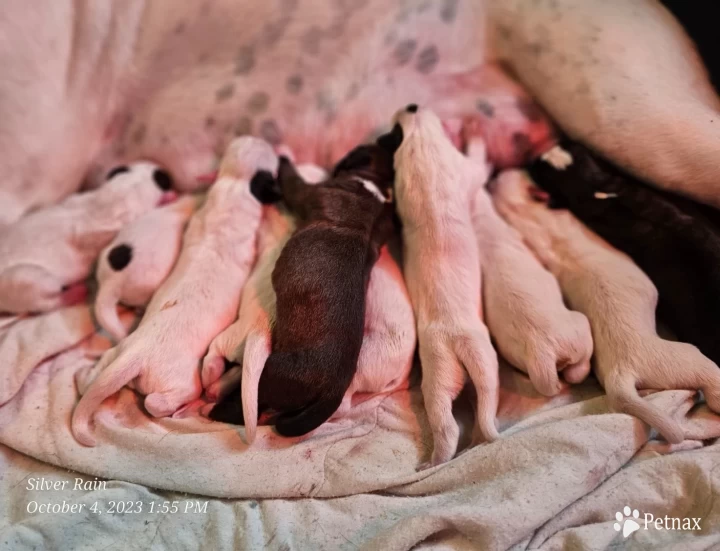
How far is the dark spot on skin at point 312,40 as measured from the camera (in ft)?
5.56

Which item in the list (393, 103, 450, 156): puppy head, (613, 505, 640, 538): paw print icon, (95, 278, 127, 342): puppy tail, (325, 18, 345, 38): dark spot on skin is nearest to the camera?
(613, 505, 640, 538): paw print icon

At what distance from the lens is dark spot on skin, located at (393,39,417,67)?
Result: 67.3 inches

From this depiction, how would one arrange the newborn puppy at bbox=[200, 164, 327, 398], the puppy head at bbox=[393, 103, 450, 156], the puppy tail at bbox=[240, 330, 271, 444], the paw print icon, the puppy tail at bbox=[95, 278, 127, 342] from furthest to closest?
the puppy head at bbox=[393, 103, 450, 156], the puppy tail at bbox=[95, 278, 127, 342], the newborn puppy at bbox=[200, 164, 327, 398], the puppy tail at bbox=[240, 330, 271, 444], the paw print icon

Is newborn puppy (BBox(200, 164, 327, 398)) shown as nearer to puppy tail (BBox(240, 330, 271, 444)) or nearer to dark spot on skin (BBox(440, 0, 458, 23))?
puppy tail (BBox(240, 330, 271, 444))

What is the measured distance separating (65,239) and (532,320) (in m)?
1.18

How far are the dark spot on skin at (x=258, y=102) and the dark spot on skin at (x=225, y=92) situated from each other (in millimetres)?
56

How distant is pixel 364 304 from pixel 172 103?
0.89 meters

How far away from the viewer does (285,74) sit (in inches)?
66.8

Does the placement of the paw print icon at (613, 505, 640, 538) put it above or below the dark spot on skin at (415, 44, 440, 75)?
below

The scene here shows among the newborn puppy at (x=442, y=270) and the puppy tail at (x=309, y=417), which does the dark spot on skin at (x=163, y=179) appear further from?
the puppy tail at (x=309, y=417)

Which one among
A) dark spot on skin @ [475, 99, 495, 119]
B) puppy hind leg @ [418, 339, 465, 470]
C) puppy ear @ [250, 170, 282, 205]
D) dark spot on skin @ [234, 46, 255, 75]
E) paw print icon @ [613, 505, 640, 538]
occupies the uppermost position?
dark spot on skin @ [234, 46, 255, 75]

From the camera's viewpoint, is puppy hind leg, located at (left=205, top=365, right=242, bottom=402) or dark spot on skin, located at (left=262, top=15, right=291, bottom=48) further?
dark spot on skin, located at (left=262, top=15, right=291, bottom=48)

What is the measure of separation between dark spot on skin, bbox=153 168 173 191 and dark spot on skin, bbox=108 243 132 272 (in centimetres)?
31

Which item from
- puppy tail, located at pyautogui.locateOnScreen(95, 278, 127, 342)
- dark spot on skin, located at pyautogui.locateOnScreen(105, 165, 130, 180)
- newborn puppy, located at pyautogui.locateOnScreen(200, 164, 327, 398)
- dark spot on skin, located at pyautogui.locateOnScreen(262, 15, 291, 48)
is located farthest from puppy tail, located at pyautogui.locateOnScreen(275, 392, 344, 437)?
dark spot on skin, located at pyautogui.locateOnScreen(262, 15, 291, 48)
